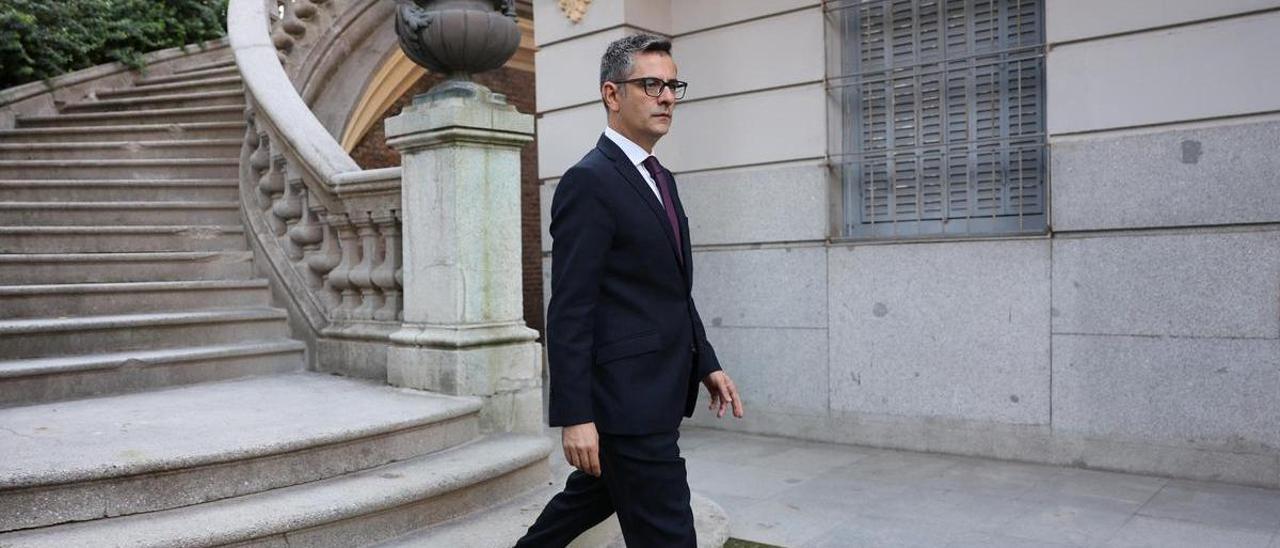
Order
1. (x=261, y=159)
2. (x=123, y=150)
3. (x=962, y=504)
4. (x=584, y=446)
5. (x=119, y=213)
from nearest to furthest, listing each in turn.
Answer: (x=584, y=446) < (x=962, y=504) < (x=261, y=159) < (x=119, y=213) < (x=123, y=150)

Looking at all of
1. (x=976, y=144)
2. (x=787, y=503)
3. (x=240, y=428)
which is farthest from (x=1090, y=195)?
(x=240, y=428)

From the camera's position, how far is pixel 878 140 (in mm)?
7266

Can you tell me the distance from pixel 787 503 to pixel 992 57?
3457mm

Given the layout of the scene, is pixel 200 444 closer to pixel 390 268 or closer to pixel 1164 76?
pixel 390 268

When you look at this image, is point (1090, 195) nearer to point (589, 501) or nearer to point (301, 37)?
point (589, 501)

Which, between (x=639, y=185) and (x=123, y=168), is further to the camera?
(x=123, y=168)

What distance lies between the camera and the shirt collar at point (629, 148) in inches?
119

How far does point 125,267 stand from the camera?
671cm

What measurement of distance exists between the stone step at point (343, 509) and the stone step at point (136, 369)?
1352 mm

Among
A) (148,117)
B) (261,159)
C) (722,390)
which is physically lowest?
(722,390)

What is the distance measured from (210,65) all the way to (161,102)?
1.54 metres

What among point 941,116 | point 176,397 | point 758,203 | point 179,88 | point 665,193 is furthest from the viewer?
point 179,88

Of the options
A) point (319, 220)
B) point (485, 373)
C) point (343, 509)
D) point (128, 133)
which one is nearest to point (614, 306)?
point (343, 509)

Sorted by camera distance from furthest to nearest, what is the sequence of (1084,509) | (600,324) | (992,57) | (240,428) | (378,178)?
1. (992,57)
2. (378,178)
3. (1084,509)
4. (240,428)
5. (600,324)
